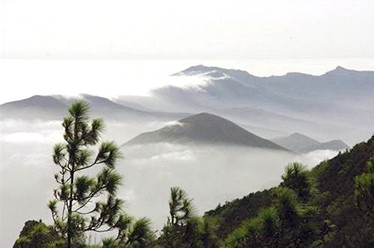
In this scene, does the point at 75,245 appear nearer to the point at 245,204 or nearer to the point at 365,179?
the point at 365,179

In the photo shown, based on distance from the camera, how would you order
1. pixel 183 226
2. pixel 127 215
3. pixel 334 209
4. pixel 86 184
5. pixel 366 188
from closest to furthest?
1. pixel 366 188
2. pixel 86 184
3. pixel 127 215
4. pixel 183 226
5. pixel 334 209

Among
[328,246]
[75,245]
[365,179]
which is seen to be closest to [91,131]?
[75,245]

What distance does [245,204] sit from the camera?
58.7 metres

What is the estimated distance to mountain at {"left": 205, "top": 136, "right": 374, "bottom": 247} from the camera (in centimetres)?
2742

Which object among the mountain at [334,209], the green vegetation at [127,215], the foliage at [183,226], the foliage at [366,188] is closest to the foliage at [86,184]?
the green vegetation at [127,215]

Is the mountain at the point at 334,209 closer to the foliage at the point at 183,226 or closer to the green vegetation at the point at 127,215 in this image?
the green vegetation at the point at 127,215

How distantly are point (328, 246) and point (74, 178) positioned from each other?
58.8ft

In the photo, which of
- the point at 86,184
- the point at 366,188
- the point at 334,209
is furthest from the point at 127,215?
the point at 334,209

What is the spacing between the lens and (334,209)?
38281mm

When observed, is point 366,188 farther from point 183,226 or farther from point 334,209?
point 334,209

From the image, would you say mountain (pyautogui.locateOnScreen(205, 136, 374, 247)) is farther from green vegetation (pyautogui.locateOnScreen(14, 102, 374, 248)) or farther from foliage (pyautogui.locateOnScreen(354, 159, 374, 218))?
foliage (pyautogui.locateOnScreen(354, 159, 374, 218))

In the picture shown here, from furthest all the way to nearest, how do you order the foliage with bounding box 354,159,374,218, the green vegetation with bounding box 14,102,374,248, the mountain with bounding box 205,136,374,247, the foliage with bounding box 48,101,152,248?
the mountain with bounding box 205,136,374,247, the foliage with bounding box 48,101,152,248, the green vegetation with bounding box 14,102,374,248, the foliage with bounding box 354,159,374,218

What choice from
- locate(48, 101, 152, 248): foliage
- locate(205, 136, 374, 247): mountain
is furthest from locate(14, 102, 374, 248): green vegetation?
locate(205, 136, 374, 247): mountain

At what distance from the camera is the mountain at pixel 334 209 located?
2742 centimetres
